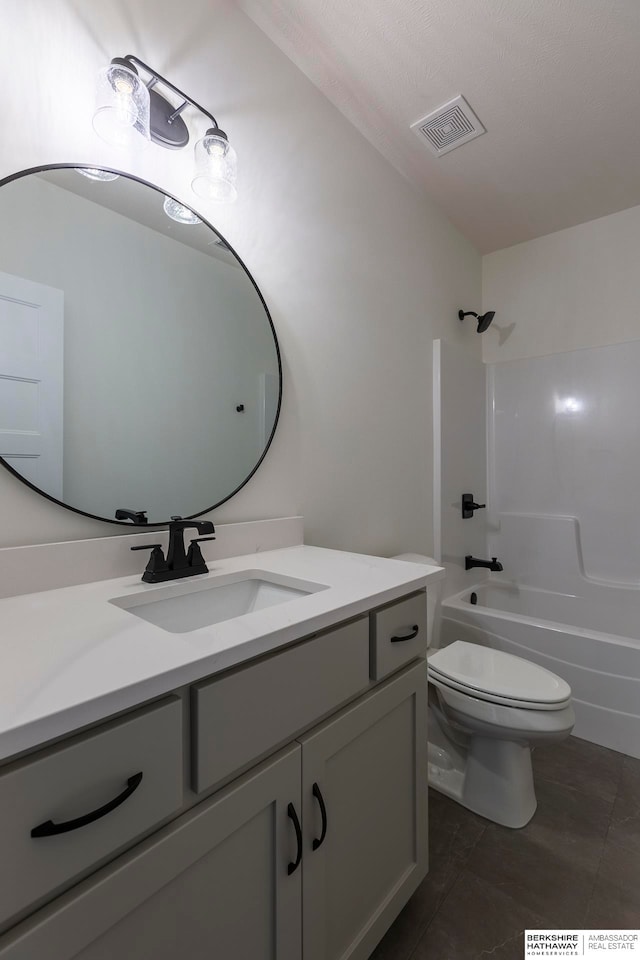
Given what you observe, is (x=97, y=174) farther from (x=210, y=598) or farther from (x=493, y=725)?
(x=493, y=725)

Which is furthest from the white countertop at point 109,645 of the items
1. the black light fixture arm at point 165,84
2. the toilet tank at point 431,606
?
the black light fixture arm at point 165,84

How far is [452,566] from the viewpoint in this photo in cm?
242

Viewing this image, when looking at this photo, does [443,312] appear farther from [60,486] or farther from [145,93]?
[60,486]

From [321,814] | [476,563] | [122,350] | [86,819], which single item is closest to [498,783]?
[321,814]

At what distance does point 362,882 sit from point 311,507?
101 cm

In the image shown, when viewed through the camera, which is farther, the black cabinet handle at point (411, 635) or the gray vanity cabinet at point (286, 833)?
the black cabinet handle at point (411, 635)

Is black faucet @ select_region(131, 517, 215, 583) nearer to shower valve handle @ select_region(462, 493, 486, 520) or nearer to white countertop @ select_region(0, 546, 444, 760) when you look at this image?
white countertop @ select_region(0, 546, 444, 760)

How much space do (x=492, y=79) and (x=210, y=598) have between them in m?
2.02

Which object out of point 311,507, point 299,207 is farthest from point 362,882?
point 299,207

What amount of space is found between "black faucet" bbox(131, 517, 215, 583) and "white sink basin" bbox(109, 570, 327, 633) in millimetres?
40

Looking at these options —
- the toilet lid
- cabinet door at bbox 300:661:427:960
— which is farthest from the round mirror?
the toilet lid

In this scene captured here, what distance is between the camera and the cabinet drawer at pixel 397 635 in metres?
0.94

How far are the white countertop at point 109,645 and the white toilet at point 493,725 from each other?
0.67 m

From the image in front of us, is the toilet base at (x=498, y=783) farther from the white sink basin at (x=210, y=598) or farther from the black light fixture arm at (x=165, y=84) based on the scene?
the black light fixture arm at (x=165, y=84)
